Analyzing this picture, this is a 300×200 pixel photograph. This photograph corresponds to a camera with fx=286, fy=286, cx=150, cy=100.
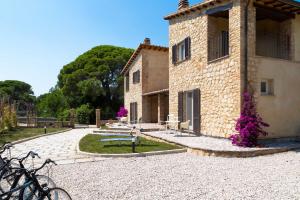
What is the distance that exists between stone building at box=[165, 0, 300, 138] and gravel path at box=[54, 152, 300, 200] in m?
3.16

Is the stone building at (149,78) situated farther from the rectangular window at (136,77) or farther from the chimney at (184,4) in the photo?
the chimney at (184,4)

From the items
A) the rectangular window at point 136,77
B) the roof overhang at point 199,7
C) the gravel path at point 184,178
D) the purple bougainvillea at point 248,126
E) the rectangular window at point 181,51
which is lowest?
the gravel path at point 184,178

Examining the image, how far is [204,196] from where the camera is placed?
5508 millimetres

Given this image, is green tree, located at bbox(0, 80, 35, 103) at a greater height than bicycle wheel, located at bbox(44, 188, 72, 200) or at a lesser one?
greater

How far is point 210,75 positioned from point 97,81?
25.0m

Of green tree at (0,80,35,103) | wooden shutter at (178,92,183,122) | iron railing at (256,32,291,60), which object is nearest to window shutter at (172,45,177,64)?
wooden shutter at (178,92,183,122)

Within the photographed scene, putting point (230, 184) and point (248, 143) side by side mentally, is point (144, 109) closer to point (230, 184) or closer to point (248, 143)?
point (248, 143)

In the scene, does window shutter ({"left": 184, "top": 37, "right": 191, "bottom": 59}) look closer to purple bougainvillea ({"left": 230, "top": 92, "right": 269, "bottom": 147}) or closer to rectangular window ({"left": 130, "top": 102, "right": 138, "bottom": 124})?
purple bougainvillea ({"left": 230, "top": 92, "right": 269, "bottom": 147})

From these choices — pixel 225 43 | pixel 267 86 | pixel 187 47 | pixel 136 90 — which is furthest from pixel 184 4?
pixel 136 90

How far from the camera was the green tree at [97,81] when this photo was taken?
36625 mm

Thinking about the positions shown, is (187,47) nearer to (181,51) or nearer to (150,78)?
(181,51)

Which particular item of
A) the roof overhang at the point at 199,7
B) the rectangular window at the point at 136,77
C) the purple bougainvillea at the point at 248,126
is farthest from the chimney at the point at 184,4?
the rectangular window at the point at 136,77

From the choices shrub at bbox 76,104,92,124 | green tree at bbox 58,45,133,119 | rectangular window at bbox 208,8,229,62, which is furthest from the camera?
green tree at bbox 58,45,133,119

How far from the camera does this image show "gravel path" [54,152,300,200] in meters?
5.68
